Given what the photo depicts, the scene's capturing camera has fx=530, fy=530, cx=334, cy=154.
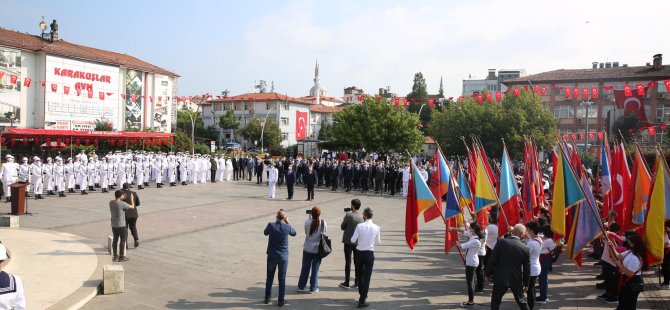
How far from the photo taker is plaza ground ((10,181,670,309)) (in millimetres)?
9203

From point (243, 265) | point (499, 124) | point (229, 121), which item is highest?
point (229, 121)

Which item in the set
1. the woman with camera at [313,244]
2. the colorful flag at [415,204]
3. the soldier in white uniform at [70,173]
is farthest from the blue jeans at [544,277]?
the soldier in white uniform at [70,173]

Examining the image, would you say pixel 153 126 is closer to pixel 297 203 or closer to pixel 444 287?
pixel 297 203

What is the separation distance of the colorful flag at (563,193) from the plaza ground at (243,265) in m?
1.41

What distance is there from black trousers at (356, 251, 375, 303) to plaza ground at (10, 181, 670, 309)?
318mm

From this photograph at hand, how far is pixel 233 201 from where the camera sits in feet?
74.5

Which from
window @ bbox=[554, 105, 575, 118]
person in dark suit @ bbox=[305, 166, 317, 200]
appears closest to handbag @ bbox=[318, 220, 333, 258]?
person in dark suit @ bbox=[305, 166, 317, 200]

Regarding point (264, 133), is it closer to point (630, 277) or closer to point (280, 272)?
point (280, 272)

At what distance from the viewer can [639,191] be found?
1115cm

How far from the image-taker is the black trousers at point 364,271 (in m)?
8.83

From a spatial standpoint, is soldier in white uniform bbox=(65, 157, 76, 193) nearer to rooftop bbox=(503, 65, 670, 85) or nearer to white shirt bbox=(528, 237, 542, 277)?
white shirt bbox=(528, 237, 542, 277)

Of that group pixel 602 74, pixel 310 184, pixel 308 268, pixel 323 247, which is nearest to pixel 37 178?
pixel 310 184

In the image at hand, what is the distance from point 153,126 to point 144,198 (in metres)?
37.4

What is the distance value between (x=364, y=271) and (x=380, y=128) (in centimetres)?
3622
